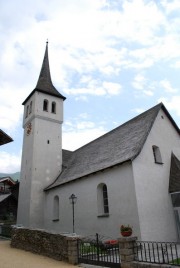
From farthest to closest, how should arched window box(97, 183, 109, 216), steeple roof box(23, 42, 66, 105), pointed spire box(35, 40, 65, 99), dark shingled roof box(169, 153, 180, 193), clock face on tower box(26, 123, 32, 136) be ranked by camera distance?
pointed spire box(35, 40, 65, 99), steeple roof box(23, 42, 66, 105), clock face on tower box(26, 123, 32, 136), arched window box(97, 183, 109, 216), dark shingled roof box(169, 153, 180, 193)

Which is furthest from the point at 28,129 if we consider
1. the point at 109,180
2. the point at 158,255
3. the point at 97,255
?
the point at 158,255

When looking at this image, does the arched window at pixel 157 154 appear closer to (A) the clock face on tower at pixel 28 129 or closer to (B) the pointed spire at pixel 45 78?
(A) the clock face on tower at pixel 28 129

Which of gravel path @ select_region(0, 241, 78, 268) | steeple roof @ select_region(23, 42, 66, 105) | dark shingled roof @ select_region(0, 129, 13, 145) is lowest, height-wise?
gravel path @ select_region(0, 241, 78, 268)

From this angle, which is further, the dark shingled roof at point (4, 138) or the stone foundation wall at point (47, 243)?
the dark shingled roof at point (4, 138)

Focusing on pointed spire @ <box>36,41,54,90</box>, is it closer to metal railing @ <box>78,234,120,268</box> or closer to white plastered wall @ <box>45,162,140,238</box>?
white plastered wall @ <box>45,162,140,238</box>

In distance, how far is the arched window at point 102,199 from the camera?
62.7 ft

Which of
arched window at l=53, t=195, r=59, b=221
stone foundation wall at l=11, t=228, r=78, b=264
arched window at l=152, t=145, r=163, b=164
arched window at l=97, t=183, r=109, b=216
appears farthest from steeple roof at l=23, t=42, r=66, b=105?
stone foundation wall at l=11, t=228, r=78, b=264

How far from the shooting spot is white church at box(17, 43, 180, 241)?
16500mm

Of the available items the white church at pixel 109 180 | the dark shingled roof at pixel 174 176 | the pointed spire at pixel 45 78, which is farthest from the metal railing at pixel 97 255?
the pointed spire at pixel 45 78

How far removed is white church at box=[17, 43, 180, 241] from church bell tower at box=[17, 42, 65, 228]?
10cm

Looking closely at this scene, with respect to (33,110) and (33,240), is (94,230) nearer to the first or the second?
(33,240)

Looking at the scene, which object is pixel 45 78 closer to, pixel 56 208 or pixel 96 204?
pixel 56 208

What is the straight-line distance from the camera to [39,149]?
28.7m

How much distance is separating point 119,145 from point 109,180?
384 centimetres
